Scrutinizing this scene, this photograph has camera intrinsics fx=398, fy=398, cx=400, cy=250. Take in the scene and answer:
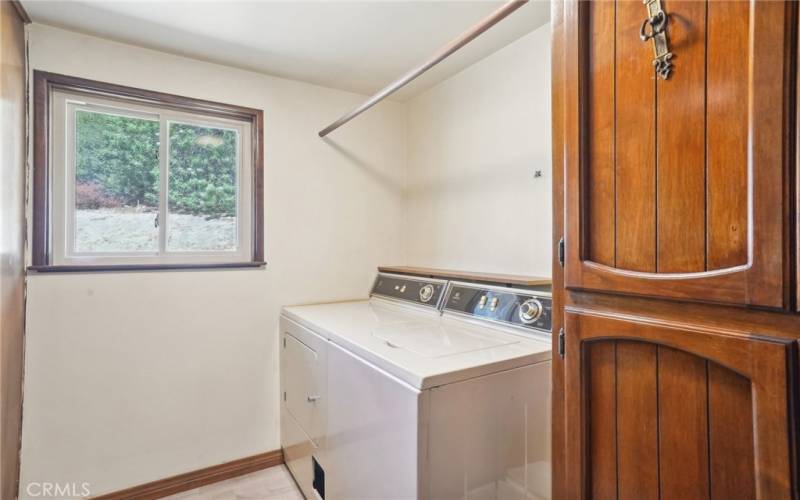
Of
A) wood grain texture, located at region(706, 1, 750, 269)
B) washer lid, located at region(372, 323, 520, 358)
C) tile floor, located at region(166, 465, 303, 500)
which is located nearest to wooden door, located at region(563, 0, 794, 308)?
wood grain texture, located at region(706, 1, 750, 269)

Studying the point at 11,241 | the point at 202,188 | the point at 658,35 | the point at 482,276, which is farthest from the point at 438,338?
the point at 11,241

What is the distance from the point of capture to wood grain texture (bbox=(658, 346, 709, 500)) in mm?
752

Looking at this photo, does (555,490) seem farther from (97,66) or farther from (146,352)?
(97,66)

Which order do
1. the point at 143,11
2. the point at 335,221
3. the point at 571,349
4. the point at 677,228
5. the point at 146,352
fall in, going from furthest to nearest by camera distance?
the point at 335,221
the point at 146,352
the point at 143,11
the point at 571,349
the point at 677,228

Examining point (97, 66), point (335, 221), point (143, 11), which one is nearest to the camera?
point (143, 11)

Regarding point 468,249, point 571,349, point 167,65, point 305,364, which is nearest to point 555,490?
point 571,349

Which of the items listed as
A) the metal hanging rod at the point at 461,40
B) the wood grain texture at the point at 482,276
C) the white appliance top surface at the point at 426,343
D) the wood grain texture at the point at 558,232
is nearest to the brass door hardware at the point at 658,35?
the wood grain texture at the point at 558,232

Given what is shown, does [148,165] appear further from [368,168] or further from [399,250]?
[399,250]

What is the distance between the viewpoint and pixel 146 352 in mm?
2135

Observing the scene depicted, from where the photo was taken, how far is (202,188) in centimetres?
235

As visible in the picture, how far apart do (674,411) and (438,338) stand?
2.92 ft

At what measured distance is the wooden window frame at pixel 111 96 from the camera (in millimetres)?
1867

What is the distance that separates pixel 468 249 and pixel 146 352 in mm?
1881

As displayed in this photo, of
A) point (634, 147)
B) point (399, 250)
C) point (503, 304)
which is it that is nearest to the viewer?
point (634, 147)
